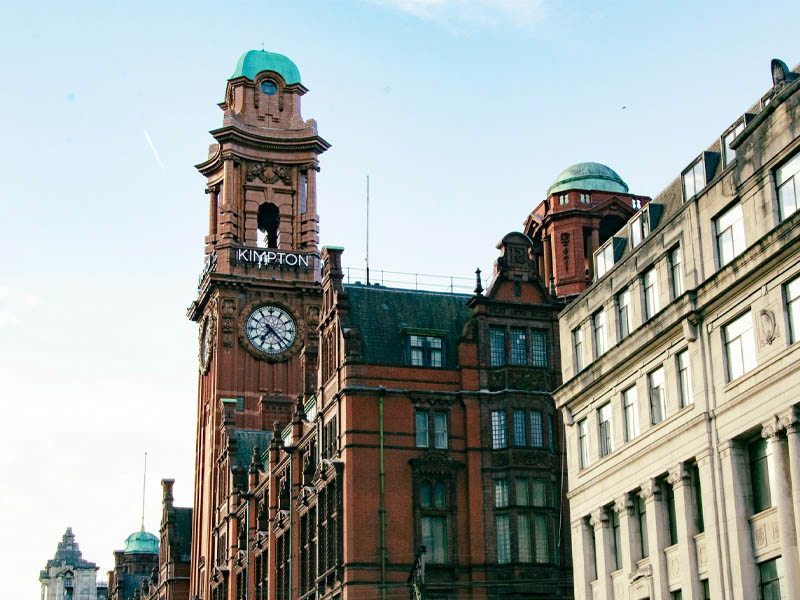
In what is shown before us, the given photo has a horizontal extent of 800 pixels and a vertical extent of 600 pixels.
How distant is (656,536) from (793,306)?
1155 centimetres

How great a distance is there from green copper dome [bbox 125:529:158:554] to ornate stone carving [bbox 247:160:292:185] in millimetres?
67387

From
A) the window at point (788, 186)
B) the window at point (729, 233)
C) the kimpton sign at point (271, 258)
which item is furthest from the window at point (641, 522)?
the kimpton sign at point (271, 258)

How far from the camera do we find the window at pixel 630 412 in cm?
5597

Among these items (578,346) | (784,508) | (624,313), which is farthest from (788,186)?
(578,346)

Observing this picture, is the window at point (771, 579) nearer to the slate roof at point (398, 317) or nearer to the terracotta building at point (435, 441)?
the terracotta building at point (435, 441)

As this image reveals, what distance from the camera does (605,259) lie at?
62562mm

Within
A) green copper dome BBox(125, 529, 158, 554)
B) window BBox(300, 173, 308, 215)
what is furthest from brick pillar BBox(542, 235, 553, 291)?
green copper dome BBox(125, 529, 158, 554)

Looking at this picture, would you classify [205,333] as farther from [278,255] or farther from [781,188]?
[781,188]

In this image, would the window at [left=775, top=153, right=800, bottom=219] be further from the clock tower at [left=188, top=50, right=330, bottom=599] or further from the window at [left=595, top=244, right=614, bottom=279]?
the clock tower at [left=188, top=50, right=330, bottom=599]

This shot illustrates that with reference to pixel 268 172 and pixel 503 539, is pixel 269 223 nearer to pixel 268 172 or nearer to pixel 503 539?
pixel 268 172

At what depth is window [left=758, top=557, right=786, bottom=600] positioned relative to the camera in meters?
45.3

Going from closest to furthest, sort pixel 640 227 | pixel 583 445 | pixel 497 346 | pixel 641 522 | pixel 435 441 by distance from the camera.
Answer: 1. pixel 641 522
2. pixel 640 227
3. pixel 583 445
4. pixel 435 441
5. pixel 497 346

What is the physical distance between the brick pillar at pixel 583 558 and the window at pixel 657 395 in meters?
7.74

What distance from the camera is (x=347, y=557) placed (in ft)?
241
